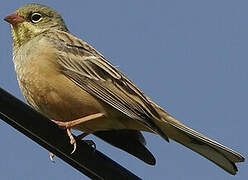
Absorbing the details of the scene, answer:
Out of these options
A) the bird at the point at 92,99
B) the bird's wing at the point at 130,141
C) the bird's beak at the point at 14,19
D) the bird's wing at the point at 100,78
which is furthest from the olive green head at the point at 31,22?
the bird's wing at the point at 130,141

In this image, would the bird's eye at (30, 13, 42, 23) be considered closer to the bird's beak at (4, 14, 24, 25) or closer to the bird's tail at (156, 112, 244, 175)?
the bird's beak at (4, 14, 24, 25)

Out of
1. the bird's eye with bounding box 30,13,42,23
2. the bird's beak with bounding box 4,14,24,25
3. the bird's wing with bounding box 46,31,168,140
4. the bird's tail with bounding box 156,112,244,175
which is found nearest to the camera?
the bird's tail with bounding box 156,112,244,175

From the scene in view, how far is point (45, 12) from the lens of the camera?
8656mm

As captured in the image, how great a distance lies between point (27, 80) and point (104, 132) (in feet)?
3.68

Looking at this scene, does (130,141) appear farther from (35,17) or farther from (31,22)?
(35,17)

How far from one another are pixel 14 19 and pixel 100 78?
5.38 ft

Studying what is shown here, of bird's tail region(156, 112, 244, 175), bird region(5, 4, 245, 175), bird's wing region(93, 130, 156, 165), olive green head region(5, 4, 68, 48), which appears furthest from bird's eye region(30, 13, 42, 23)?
bird's tail region(156, 112, 244, 175)

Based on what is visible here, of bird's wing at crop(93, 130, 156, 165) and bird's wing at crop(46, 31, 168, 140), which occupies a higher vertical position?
bird's wing at crop(46, 31, 168, 140)

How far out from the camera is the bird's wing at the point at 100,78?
22.0 feet

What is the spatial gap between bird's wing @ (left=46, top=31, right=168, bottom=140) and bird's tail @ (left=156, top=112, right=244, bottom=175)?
20 cm

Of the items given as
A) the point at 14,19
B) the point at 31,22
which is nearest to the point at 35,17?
the point at 31,22

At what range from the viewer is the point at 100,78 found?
7.28 meters

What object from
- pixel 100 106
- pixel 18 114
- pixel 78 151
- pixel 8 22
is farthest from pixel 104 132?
pixel 18 114

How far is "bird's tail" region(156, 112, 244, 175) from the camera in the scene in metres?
6.57
